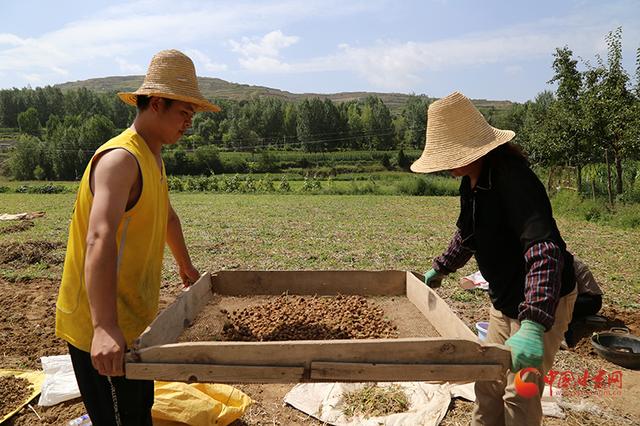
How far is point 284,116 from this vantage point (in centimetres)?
10481

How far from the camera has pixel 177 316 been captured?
2.63 metres

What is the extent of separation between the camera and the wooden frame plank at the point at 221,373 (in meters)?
2.05

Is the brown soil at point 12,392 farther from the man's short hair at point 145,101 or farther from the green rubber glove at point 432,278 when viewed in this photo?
the green rubber glove at point 432,278

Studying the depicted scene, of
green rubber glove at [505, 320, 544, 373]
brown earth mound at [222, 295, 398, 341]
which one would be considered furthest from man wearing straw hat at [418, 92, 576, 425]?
brown earth mound at [222, 295, 398, 341]

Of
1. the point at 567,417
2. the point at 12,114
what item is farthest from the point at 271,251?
the point at 12,114

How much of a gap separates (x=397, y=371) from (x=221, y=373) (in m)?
0.79

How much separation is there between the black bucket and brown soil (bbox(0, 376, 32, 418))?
581 cm

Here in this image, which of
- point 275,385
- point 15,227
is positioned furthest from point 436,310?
point 15,227

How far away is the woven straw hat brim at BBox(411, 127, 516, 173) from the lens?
8.05 feet

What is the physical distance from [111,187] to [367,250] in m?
10.2

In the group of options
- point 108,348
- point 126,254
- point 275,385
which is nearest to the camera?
point 108,348

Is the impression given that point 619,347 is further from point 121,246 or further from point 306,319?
point 121,246

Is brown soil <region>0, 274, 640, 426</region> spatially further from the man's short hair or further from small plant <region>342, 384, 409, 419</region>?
the man's short hair

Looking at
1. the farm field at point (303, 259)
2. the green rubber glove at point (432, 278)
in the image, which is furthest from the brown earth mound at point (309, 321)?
the farm field at point (303, 259)
